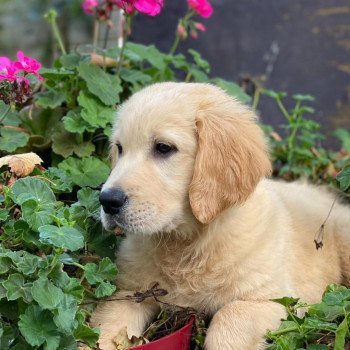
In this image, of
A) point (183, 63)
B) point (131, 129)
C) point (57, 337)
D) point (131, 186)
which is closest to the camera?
point (57, 337)

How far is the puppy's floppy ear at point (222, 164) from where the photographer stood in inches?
112

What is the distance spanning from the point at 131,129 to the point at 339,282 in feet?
4.50

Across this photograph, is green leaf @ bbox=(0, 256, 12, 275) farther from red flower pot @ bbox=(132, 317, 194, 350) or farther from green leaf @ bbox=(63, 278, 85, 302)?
red flower pot @ bbox=(132, 317, 194, 350)

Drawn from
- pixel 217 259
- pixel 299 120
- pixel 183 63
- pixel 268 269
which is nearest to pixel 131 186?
pixel 217 259

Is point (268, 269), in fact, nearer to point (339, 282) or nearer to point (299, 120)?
point (339, 282)

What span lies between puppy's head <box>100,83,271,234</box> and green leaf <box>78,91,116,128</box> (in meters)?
0.78

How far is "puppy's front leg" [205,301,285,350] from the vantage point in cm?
284

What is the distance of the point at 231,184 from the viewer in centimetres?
289

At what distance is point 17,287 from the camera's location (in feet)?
8.34

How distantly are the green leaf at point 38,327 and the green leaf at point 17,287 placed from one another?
45 mm

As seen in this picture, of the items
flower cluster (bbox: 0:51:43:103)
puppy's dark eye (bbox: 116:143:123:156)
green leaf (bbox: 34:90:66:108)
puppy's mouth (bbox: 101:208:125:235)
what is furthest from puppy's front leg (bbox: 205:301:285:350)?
green leaf (bbox: 34:90:66:108)

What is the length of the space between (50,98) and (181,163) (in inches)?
53.7

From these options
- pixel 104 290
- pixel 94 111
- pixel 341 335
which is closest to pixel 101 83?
pixel 94 111

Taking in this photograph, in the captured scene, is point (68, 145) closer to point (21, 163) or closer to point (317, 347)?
point (21, 163)
